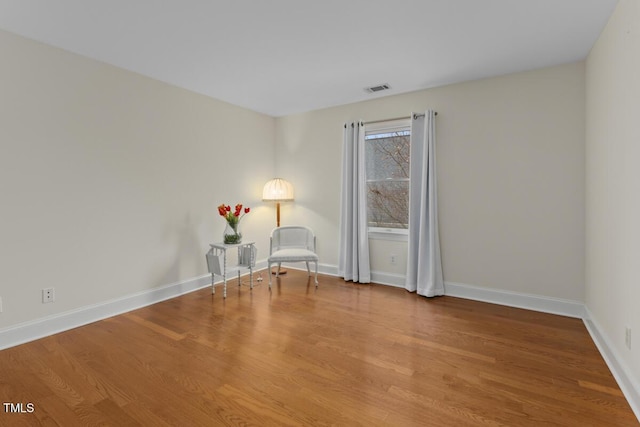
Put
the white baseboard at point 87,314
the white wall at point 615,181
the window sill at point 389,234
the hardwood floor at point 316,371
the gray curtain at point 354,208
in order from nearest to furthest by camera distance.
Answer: the hardwood floor at point 316,371
the white wall at point 615,181
the white baseboard at point 87,314
the window sill at point 389,234
the gray curtain at point 354,208

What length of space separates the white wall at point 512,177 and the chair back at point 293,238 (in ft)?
4.26

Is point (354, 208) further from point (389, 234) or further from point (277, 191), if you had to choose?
point (277, 191)

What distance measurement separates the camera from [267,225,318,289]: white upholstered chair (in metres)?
4.13

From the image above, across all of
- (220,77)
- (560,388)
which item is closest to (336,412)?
(560,388)

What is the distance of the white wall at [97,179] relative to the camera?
2.53 metres

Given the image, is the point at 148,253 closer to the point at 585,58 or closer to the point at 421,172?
the point at 421,172

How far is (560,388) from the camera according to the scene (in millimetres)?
1936

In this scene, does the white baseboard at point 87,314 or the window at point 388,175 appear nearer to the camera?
the white baseboard at point 87,314

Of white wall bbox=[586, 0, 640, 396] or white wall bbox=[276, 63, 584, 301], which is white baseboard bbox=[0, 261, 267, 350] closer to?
white wall bbox=[276, 63, 584, 301]

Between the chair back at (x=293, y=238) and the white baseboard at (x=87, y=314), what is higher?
the chair back at (x=293, y=238)

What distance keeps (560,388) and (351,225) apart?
279cm

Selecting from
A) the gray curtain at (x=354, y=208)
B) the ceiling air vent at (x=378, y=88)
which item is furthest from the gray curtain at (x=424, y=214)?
the gray curtain at (x=354, y=208)

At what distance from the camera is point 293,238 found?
491 cm

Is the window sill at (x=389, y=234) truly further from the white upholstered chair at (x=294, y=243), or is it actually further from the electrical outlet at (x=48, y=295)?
the electrical outlet at (x=48, y=295)
